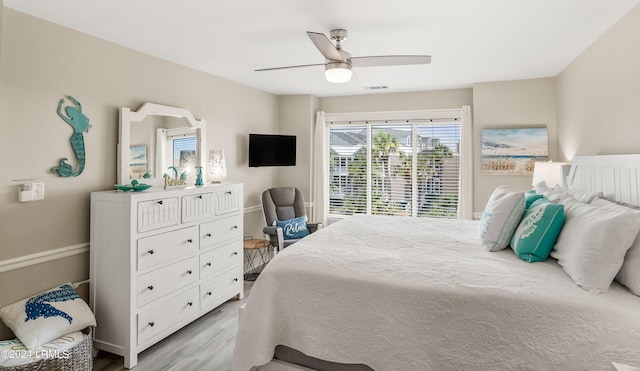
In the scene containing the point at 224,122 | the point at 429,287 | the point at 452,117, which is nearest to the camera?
the point at 429,287

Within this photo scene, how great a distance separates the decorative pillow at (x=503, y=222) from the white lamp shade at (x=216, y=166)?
2802mm

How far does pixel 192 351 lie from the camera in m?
2.66

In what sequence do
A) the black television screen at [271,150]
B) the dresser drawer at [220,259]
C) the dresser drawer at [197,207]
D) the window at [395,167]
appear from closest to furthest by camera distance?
the dresser drawer at [197,207]
the dresser drawer at [220,259]
the black television screen at [271,150]
the window at [395,167]

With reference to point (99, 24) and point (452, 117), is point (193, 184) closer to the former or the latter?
point (99, 24)

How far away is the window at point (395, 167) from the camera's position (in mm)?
4898

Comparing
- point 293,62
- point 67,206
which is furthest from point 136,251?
point 293,62

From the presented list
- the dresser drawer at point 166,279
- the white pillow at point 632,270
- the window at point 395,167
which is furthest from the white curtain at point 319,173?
the white pillow at point 632,270

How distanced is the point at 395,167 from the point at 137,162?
354 cm

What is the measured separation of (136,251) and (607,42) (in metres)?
4.03

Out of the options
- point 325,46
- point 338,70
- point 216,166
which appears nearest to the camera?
→ point 325,46

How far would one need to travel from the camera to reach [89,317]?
2322mm

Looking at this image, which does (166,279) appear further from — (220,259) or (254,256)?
(254,256)

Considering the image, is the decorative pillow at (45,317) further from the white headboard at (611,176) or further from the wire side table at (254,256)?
the white headboard at (611,176)

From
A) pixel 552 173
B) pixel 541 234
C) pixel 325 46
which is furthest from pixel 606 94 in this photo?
pixel 325 46
